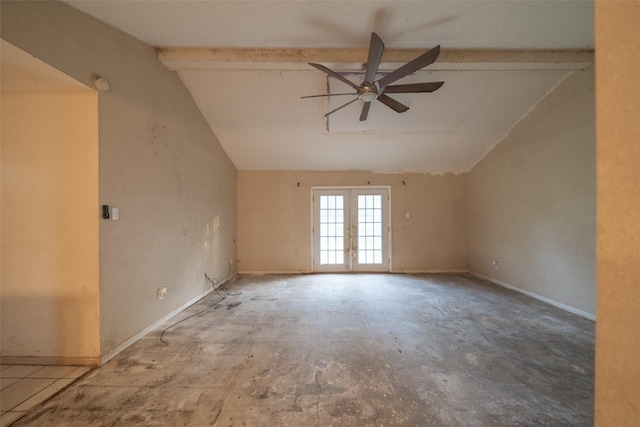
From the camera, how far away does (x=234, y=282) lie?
490 centimetres

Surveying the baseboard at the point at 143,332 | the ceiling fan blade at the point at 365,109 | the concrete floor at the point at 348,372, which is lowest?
the concrete floor at the point at 348,372

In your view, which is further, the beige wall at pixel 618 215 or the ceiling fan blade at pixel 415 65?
the ceiling fan blade at pixel 415 65

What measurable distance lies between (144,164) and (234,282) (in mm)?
3000

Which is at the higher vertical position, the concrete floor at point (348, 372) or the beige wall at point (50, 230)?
the beige wall at point (50, 230)

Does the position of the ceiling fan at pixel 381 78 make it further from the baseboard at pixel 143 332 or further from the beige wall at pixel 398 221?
the baseboard at pixel 143 332

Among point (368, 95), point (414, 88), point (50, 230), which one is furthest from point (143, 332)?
point (414, 88)

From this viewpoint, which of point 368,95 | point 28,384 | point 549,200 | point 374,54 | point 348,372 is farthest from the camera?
point 549,200

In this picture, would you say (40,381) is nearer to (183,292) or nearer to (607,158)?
(183,292)

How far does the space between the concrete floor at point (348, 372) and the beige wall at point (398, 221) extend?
7.34ft

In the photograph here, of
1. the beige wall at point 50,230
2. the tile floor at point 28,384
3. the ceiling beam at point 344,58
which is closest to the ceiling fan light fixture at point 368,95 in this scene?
the ceiling beam at point 344,58

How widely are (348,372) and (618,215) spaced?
1993mm

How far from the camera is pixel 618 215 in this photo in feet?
2.02

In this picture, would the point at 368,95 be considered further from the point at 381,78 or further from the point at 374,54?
the point at 374,54

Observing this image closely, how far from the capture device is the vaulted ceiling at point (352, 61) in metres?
2.32
